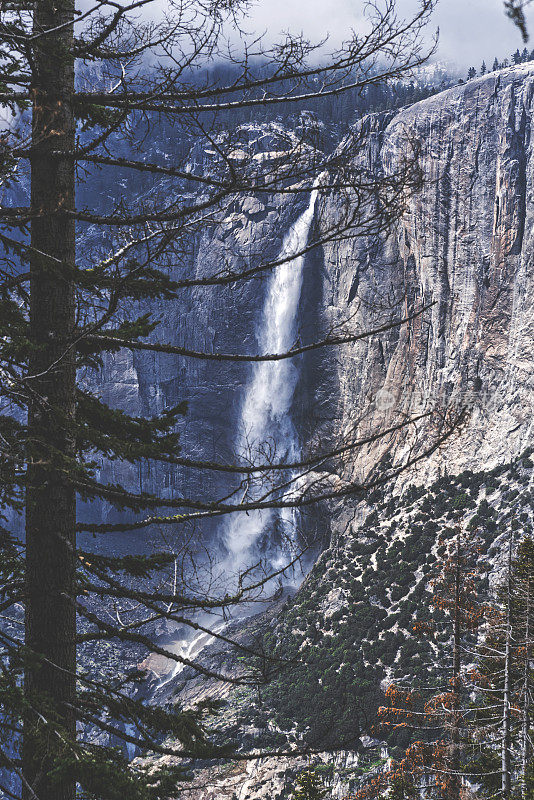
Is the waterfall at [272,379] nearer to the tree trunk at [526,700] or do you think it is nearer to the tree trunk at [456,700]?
the tree trunk at [526,700]

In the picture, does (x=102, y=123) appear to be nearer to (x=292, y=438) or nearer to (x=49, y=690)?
(x=49, y=690)

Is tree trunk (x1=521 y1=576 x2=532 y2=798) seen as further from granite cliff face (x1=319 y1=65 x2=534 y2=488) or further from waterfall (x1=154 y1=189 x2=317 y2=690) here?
waterfall (x1=154 y1=189 x2=317 y2=690)

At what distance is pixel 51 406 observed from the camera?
3.42 meters

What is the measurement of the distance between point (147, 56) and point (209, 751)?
4.56 metres

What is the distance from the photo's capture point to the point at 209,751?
3.66 m

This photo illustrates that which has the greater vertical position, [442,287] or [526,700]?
[442,287]

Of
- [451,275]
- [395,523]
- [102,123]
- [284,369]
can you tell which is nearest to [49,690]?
Result: [102,123]

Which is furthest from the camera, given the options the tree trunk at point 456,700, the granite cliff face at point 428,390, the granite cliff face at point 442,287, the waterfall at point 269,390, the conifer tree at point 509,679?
the waterfall at point 269,390

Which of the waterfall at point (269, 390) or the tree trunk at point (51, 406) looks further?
the waterfall at point (269, 390)

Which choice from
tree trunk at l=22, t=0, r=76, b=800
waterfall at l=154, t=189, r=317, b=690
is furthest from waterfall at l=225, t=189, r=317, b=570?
tree trunk at l=22, t=0, r=76, b=800

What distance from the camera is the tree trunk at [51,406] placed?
3404 mm

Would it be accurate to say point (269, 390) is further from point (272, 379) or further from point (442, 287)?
point (442, 287)

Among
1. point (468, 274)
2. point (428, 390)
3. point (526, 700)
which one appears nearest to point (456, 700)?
point (526, 700)

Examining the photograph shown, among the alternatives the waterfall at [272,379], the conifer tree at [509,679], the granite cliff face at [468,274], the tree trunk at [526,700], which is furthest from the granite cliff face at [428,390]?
the tree trunk at [526,700]
